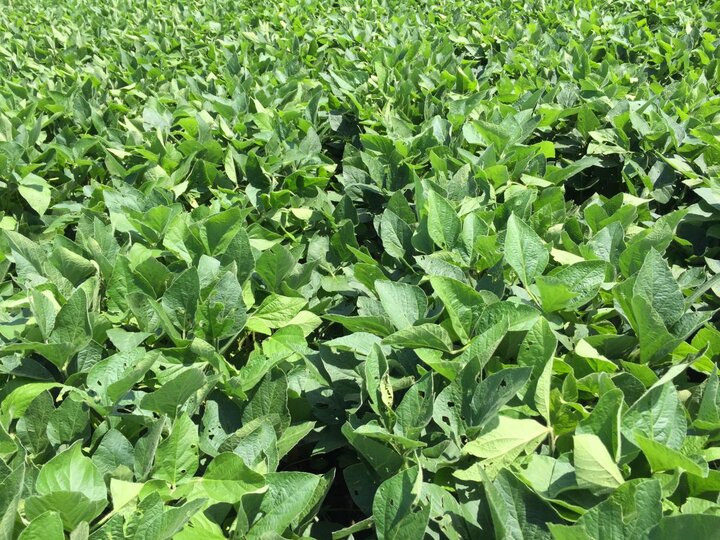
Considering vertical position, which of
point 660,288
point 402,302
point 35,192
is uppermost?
point 660,288

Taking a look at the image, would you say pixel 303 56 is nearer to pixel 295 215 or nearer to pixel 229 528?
pixel 295 215

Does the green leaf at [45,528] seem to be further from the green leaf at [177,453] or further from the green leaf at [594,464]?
the green leaf at [594,464]

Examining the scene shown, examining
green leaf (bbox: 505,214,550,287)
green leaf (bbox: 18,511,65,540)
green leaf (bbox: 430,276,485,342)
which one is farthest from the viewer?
green leaf (bbox: 505,214,550,287)

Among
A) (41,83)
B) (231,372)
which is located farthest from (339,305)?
(41,83)

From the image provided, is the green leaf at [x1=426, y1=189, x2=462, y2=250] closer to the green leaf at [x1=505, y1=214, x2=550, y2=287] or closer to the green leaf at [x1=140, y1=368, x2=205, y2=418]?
the green leaf at [x1=505, y1=214, x2=550, y2=287]

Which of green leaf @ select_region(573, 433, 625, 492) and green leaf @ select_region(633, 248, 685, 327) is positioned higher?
green leaf @ select_region(633, 248, 685, 327)

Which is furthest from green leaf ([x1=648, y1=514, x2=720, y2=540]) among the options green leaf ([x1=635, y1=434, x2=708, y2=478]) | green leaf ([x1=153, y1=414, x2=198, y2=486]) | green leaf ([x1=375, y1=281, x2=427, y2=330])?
green leaf ([x1=153, y1=414, x2=198, y2=486])

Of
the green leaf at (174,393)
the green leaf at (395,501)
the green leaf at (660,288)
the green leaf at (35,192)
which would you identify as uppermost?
the green leaf at (660,288)

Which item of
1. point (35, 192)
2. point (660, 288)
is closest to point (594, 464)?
point (660, 288)

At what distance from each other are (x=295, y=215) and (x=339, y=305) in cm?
59

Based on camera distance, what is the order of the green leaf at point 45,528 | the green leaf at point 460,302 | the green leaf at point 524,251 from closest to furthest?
the green leaf at point 45,528
the green leaf at point 460,302
the green leaf at point 524,251

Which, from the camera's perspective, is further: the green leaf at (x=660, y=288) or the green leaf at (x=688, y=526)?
the green leaf at (x=660, y=288)

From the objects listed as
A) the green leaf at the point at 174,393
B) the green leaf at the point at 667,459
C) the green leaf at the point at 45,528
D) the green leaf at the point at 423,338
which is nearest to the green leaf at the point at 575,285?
the green leaf at the point at 423,338

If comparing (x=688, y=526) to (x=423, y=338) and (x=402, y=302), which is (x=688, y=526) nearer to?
(x=423, y=338)
